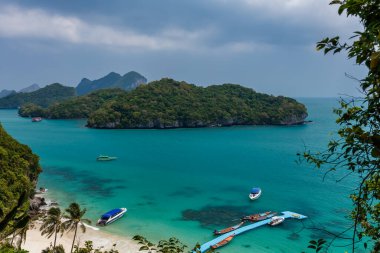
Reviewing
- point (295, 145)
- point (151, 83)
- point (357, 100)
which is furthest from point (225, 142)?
point (357, 100)

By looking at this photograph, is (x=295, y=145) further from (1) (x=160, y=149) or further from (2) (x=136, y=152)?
(2) (x=136, y=152)

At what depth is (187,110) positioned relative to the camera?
473 ft

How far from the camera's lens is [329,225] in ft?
119

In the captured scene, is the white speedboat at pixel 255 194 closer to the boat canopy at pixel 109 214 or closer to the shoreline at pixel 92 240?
the boat canopy at pixel 109 214

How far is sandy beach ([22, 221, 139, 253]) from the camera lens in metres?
30.9

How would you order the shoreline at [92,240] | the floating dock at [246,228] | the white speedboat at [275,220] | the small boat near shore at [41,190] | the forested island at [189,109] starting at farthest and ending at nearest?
1. the forested island at [189,109]
2. the small boat near shore at [41,190]
3. the white speedboat at [275,220]
4. the shoreline at [92,240]
5. the floating dock at [246,228]

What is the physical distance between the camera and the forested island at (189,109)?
13862 cm

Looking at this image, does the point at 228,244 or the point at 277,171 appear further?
the point at 277,171

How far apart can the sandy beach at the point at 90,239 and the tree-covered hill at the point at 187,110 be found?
10433cm

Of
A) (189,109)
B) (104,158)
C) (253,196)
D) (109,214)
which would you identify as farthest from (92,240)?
(189,109)

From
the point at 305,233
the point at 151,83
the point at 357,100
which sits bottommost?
the point at 305,233

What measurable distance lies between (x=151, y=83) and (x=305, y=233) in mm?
143636

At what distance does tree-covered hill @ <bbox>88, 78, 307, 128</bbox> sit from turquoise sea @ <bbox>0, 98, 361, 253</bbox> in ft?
125

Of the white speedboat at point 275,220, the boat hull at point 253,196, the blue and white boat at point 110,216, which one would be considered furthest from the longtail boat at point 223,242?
the blue and white boat at point 110,216
